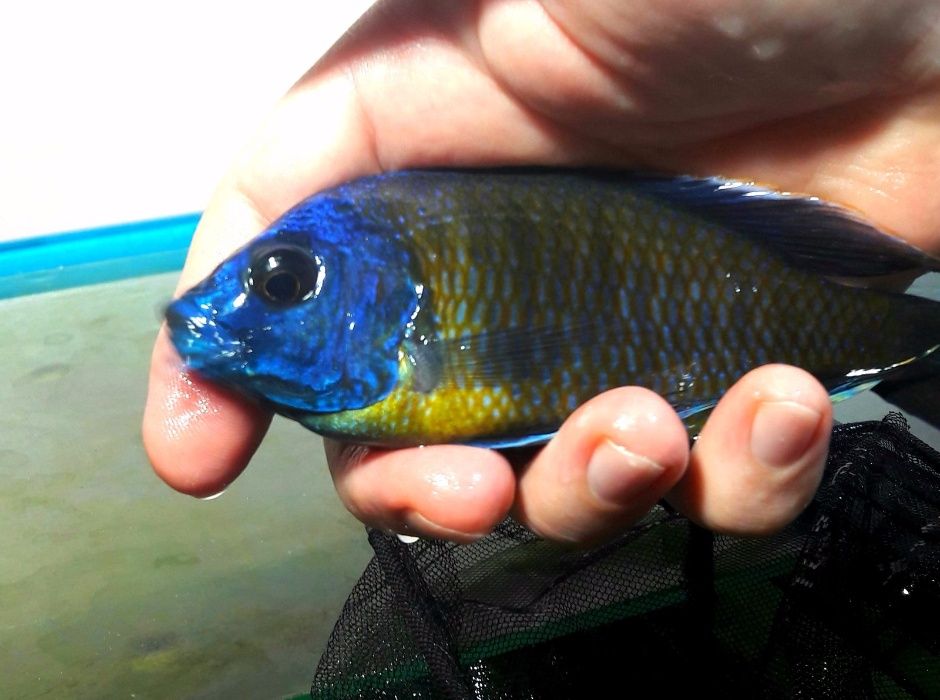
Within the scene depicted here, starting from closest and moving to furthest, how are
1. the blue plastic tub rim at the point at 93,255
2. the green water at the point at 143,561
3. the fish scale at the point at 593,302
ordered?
the fish scale at the point at 593,302, the green water at the point at 143,561, the blue plastic tub rim at the point at 93,255

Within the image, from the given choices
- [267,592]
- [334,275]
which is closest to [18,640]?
[267,592]

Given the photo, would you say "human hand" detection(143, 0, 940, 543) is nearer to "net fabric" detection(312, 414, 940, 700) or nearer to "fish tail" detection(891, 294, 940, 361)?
"fish tail" detection(891, 294, 940, 361)

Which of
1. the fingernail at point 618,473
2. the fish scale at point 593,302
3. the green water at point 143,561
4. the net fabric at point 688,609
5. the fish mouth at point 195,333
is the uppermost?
the fish scale at point 593,302

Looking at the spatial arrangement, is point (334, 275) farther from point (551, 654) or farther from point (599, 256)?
point (551, 654)

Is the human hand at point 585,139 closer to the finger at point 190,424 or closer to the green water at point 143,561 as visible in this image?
the finger at point 190,424

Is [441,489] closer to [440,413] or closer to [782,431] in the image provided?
[440,413]

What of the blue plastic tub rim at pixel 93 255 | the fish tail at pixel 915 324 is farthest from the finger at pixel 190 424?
the blue plastic tub rim at pixel 93 255
